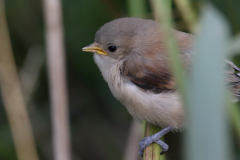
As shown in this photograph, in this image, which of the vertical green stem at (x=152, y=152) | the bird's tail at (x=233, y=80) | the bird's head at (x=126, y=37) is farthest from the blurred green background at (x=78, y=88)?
the vertical green stem at (x=152, y=152)

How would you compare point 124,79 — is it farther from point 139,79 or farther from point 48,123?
point 48,123

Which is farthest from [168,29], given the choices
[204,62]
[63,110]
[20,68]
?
[20,68]

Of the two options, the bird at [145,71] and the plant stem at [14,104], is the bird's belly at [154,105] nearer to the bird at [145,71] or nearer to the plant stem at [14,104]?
the bird at [145,71]

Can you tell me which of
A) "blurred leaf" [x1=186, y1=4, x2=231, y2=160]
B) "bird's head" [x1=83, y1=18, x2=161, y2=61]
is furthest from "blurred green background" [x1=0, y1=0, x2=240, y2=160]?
"blurred leaf" [x1=186, y1=4, x2=231, y2=160]

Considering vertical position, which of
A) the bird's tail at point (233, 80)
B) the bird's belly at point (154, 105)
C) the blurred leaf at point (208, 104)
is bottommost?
the bird's belly at point (154, 105)

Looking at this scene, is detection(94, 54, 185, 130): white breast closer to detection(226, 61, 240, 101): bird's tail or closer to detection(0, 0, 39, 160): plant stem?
detection(226, 61, 240, 101): bird's tail
